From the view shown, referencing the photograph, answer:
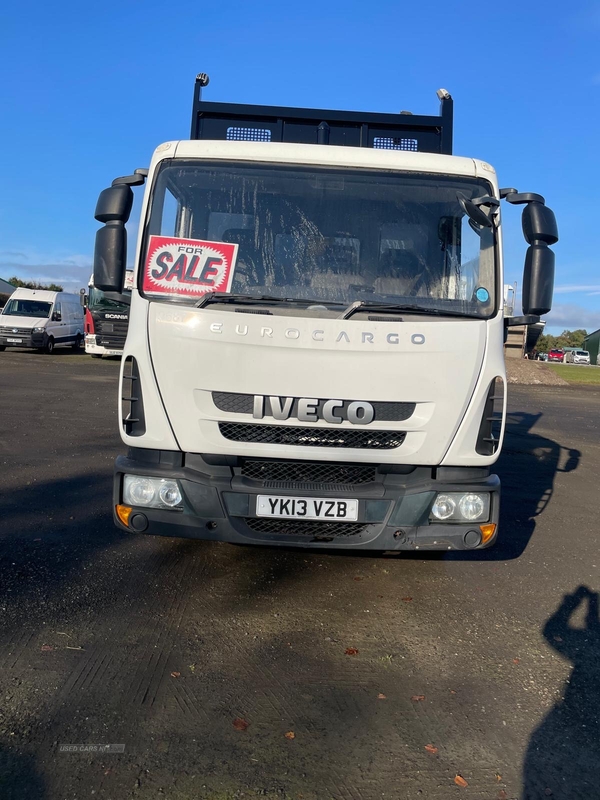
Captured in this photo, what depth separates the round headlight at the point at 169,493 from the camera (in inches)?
161

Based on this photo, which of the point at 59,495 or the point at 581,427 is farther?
the point at 581,427

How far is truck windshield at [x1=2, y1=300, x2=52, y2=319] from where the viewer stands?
26.8 metres

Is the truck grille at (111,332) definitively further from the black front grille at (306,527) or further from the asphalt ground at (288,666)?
the black front grille at (306,527)

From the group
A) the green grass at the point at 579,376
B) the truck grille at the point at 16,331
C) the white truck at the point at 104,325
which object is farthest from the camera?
the green grass at the point at 579,376

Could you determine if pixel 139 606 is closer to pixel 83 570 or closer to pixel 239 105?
pixel 83 570

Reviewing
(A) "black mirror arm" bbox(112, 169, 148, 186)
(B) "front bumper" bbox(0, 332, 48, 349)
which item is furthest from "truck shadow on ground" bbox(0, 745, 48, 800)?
(B) "front bumper" bbox(0, 332, 48, 349)

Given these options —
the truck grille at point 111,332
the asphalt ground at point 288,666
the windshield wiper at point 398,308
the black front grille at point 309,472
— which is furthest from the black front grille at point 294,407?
the truck grille at point 111,332

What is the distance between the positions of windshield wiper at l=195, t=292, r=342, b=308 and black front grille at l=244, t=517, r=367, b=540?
4.09 feet

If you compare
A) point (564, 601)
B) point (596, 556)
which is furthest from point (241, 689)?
point (596, 556)

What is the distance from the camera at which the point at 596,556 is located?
5859 millimetres

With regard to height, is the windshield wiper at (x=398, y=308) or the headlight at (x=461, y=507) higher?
the windshield wiper at (x=398, y=308)

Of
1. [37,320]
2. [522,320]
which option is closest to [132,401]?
[522,320]

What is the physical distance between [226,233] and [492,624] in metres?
2.89

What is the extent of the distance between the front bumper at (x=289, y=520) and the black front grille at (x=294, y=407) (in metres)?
0.32
